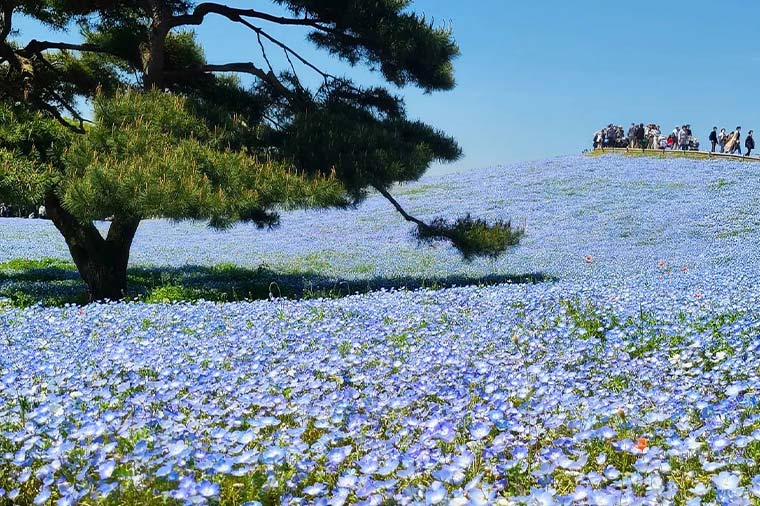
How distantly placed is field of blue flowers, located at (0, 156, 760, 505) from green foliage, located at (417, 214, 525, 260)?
2.88m

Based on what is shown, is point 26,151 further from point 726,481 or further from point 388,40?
point 726,481

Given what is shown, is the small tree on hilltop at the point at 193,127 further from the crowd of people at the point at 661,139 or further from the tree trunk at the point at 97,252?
the crowd of people at the point at 661,139

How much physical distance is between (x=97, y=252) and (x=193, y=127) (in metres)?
2.70

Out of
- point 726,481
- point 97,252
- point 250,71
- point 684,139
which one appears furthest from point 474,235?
point 684,139

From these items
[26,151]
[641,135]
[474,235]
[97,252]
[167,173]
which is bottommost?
[97,252]

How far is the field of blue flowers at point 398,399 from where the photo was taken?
331 cm

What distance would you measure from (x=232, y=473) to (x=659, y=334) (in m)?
4.07

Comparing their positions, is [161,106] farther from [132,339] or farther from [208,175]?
[132,339]

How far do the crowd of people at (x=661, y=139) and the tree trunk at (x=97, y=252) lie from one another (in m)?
27.3

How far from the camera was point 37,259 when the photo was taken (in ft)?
59.2

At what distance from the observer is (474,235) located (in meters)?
12.0

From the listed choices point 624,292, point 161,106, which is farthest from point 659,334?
point 161,106

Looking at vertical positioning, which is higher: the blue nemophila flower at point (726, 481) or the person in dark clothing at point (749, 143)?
the person in dark clothing at point (749, 143)

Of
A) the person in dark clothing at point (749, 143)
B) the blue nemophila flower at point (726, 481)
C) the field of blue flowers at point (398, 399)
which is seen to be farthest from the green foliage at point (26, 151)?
the person in dark clothing at point (749, 143)
